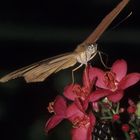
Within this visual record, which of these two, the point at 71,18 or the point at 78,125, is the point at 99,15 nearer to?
the point at 71,18

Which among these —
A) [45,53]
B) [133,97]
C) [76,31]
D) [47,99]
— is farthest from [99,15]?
[133,97]

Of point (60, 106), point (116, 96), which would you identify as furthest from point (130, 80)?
point (60, 106)

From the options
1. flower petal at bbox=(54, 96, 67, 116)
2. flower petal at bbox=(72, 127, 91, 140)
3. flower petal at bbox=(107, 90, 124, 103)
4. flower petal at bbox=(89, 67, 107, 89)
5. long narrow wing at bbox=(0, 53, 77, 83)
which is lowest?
flower petal at bbox=(72, 127, 91, 140)

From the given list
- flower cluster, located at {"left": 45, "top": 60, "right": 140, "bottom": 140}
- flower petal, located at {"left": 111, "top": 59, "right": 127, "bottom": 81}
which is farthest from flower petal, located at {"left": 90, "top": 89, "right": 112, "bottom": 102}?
flower petal, located at {"left": 111, "top": 59, "right": 127, "bottom": 81}

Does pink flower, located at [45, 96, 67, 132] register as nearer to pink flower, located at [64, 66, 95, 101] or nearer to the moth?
pink flower, located at [64, 66, 95, 101]

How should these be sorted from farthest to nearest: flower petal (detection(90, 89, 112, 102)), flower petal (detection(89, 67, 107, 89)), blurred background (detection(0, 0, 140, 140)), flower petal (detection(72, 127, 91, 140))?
blurred background (detection(0, 0, 140, 140)), flower petal (detection(89, 67, 107, 89)), flower petal (detection(72, 127, 91, 140)), flower petal (detection(90, 89, 112, 102))

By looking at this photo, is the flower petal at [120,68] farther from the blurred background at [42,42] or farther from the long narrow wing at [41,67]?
the blurred background at [42,42]
